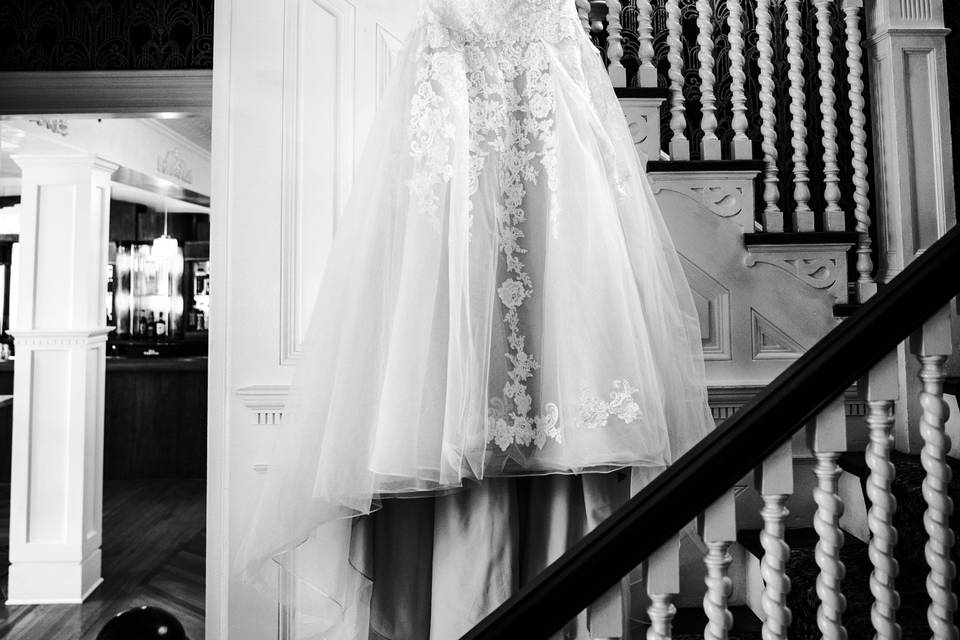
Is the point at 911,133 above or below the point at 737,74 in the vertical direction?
below

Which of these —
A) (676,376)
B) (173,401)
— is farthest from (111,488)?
(676,376)

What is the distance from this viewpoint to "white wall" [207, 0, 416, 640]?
1985 mm

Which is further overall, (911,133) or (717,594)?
(911,133)

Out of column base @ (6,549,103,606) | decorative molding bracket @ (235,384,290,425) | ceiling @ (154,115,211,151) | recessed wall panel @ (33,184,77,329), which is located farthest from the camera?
ceiling @ (154,115,211,151)

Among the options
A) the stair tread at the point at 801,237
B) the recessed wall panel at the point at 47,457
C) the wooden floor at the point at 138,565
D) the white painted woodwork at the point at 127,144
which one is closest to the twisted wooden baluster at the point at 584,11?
the stair tread at the point at 801,237

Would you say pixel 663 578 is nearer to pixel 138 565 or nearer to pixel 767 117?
pixel 767 117

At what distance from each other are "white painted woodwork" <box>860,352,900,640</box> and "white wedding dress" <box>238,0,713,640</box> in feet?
0.96

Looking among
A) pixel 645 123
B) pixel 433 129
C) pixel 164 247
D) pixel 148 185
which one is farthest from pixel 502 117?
pixel 164 247

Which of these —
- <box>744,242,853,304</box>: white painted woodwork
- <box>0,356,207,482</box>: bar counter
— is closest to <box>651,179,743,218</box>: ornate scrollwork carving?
<box>744,242,853,304</box>: white painted woodwork

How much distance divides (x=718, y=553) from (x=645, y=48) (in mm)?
1496

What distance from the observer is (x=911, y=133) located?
6.21 ft

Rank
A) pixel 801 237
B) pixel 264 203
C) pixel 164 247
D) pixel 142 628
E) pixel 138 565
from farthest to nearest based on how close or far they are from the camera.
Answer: pixel 164 247 < pixel 138 565 < pixel 264 203 < pixel 801 237 < pixel 142 628

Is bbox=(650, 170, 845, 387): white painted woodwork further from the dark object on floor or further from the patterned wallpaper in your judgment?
the patterned wallpaper

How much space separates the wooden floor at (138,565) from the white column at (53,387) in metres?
0.18
